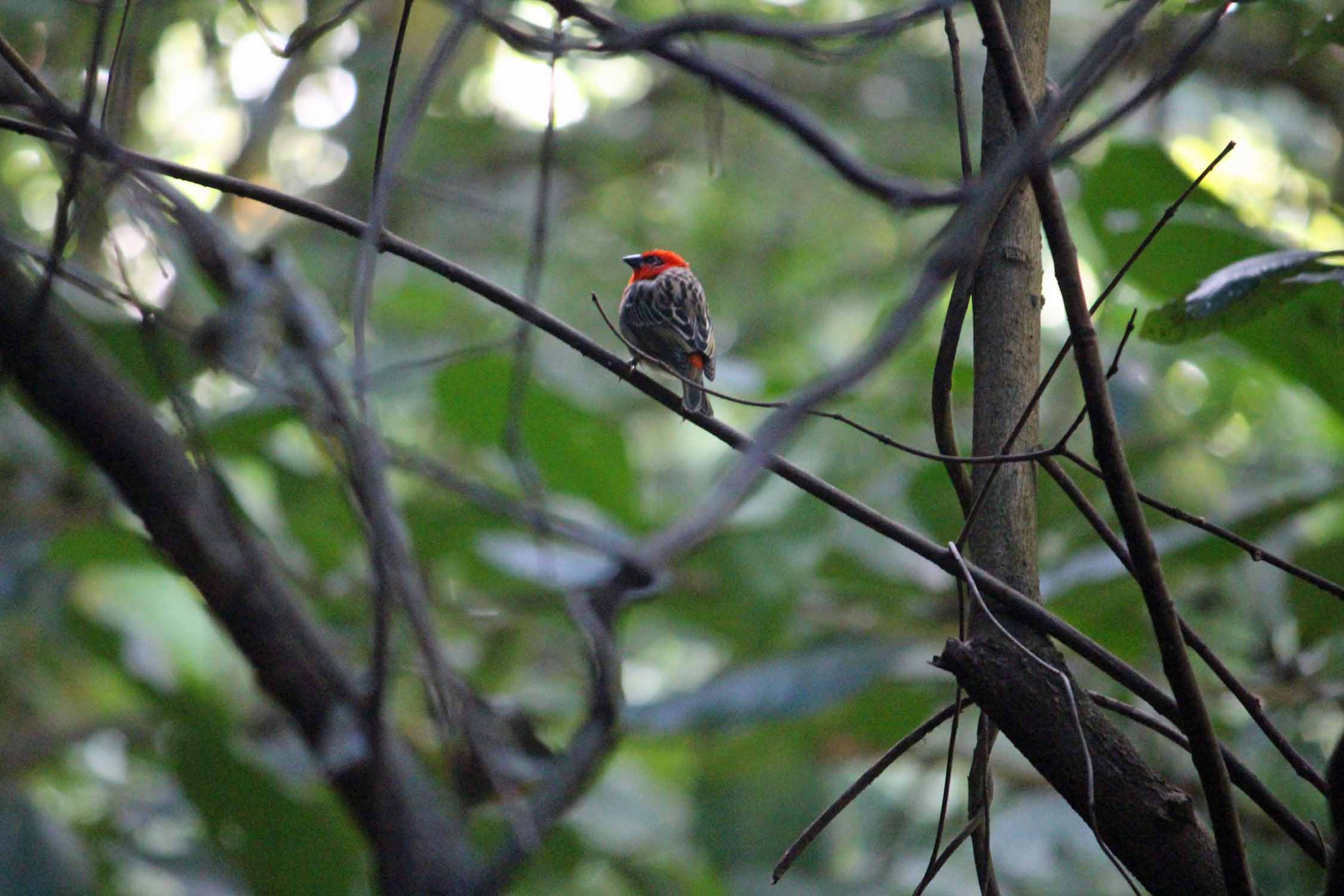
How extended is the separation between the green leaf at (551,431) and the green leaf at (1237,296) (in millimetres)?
2362

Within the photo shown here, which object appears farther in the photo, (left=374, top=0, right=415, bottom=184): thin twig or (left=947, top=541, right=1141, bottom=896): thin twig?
(left=374, top=0, right=415, bottom=184): thin twig

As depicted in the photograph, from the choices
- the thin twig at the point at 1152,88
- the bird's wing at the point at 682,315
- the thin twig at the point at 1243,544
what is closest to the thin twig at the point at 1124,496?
the thin twig at the point at 1152,88

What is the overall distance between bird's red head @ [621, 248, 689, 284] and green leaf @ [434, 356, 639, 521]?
0.94 metres

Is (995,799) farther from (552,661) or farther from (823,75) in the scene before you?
(823,75)

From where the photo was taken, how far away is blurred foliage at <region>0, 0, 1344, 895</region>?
329 cm

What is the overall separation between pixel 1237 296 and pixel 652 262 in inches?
133

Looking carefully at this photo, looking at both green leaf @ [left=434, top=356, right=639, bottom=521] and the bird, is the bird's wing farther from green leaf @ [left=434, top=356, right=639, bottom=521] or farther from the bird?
green leaf @ [left=434, top=356, right=639, bottom=521]

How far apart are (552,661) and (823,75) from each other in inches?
150

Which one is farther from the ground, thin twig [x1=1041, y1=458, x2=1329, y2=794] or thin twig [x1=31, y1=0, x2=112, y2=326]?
thin twig [x1=31, y1=0, x2=112, y2=326]

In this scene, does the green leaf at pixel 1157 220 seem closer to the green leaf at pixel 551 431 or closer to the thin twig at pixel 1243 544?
the thin twig at pixel 1243 544

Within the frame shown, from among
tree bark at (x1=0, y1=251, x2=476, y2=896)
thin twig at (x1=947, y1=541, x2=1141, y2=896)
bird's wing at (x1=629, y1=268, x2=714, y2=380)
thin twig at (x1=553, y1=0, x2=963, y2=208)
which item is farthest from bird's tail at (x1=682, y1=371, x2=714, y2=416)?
thin twig at (x1=553, y1=0, x2=963, y2=208)

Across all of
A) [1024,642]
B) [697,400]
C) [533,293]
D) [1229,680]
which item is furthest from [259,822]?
[1229,680]

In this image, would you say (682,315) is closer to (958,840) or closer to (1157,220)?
(1157,220)

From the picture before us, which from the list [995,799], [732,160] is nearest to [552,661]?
[995,799]
